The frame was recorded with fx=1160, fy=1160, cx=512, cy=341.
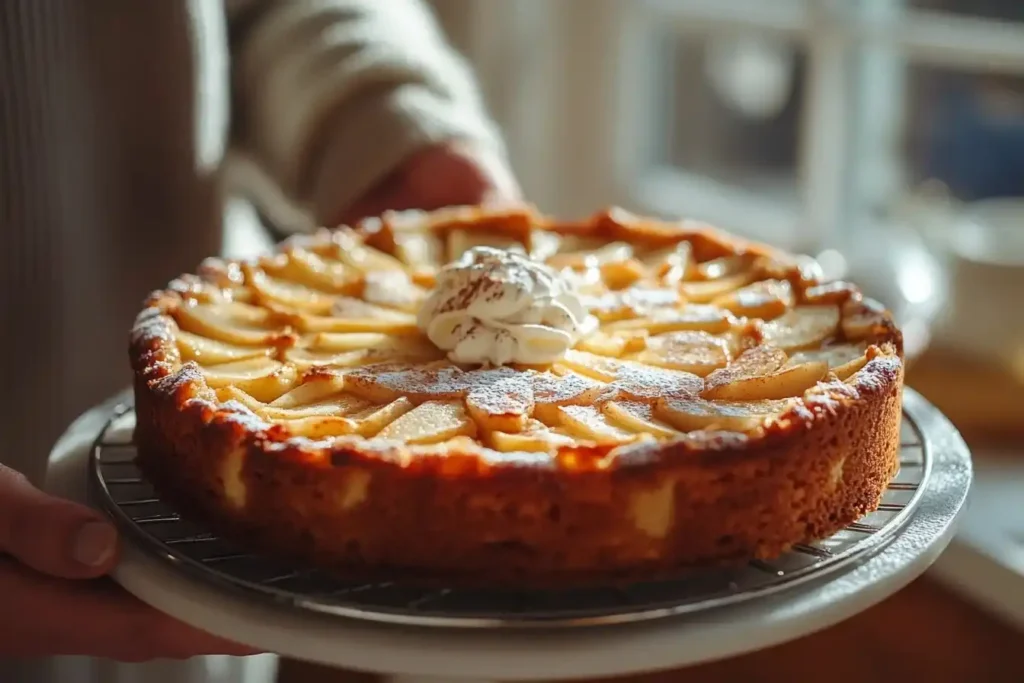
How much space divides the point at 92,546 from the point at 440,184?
1.15 meters

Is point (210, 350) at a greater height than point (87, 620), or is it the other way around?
point (210, 350)

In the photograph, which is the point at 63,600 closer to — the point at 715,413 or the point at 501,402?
the point at 501,402

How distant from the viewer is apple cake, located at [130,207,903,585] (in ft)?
3.78

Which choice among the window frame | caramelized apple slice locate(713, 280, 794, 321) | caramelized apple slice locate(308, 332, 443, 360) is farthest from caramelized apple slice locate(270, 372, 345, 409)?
the window frame

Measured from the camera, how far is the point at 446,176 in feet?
6.92

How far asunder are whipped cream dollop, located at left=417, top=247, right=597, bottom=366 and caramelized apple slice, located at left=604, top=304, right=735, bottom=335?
76mm

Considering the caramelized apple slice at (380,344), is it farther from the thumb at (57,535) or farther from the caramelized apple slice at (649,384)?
the thumb at (57,535)

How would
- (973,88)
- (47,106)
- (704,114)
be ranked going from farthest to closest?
(704,114) → (973,88) → (47,106)

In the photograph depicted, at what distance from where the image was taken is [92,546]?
44.1 inches

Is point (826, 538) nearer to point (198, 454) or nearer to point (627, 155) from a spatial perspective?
point (198, 454)

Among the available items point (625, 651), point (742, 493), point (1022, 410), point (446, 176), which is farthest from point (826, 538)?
point (1022, 410)

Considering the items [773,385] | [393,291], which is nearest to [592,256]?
[393,291]

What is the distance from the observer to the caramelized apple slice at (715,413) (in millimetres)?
1240

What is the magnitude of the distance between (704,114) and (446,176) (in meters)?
1.85
